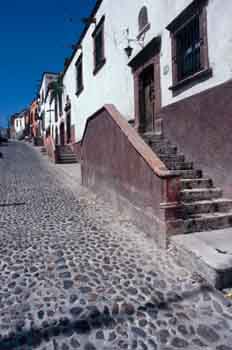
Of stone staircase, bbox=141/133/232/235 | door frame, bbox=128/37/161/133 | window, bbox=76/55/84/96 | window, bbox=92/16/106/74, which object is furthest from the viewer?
window, bbox=76/55/84/96

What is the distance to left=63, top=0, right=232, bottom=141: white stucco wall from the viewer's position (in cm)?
448

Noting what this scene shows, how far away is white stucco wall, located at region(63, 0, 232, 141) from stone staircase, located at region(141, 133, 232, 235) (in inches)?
63.6

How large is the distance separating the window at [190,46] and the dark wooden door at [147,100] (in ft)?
4.83

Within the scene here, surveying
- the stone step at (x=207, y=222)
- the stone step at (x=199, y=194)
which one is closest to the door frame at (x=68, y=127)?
the stone step at (x=199, y=194)

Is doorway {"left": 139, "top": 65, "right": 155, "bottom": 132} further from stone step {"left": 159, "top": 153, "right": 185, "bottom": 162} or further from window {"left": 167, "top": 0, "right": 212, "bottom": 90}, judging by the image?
stone step {"left": 159, "top": 153, "right": 185, "bottom": 162}

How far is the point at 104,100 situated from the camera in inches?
437

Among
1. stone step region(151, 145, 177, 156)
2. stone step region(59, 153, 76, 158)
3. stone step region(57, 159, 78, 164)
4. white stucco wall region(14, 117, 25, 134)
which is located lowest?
stone step region(57, 159, 78, 164)

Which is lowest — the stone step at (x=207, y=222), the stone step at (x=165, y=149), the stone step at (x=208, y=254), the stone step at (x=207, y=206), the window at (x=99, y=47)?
the stone step at (x=208, y=254)

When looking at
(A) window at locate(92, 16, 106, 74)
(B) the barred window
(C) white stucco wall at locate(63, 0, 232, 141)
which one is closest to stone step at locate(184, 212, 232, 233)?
(C) white stucco wall at locate(63, 0, 232, 141)

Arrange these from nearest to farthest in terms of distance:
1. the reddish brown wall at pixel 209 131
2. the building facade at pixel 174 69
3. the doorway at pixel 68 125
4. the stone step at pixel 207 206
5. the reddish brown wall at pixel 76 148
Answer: the stone step at pixel 207 206, the reddish brown wall at pixel 209 131, the building facade at pixel 174 69, the reddish brown wall at pixel 76 148, the doorway at pixel 68 125

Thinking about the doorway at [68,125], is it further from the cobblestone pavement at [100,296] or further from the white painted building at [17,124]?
the white painted building at [17,124]

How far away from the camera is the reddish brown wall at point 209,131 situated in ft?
14.0

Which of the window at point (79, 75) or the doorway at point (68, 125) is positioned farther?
the doorway at point (68, 125)

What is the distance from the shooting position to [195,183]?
4637 mm
